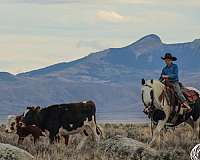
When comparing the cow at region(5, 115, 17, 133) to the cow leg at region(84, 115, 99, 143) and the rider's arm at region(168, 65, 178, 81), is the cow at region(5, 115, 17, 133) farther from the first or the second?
the rider's arm at region(168, 65, 178, 81)

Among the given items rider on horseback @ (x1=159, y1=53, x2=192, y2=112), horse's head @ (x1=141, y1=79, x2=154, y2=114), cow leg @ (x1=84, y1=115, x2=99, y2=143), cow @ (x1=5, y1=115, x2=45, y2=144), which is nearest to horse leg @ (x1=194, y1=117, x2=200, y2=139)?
rider on horseback @ (x1=159, y1=53, x2=192, y2=112)

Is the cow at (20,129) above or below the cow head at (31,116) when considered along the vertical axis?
below

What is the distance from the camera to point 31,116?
22.4 metres

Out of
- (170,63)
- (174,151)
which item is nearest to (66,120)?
(170,63)

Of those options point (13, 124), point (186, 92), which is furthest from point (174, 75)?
point (13, 124)

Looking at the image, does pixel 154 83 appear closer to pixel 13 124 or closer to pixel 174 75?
pixel 174 75

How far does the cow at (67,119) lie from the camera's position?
21500 mm

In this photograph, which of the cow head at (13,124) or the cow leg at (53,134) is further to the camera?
the cow head at (13,124)

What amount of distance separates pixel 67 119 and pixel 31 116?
1350 mm

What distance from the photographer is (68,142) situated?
71.0 feet

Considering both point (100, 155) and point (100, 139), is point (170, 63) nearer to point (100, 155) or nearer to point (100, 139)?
point (100, 139)

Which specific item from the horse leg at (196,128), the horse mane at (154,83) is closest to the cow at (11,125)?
the horse mane at (154,83)

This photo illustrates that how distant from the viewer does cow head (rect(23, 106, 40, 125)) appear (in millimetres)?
22094

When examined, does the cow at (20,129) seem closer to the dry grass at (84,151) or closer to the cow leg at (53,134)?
the dry grass at (84,151)
